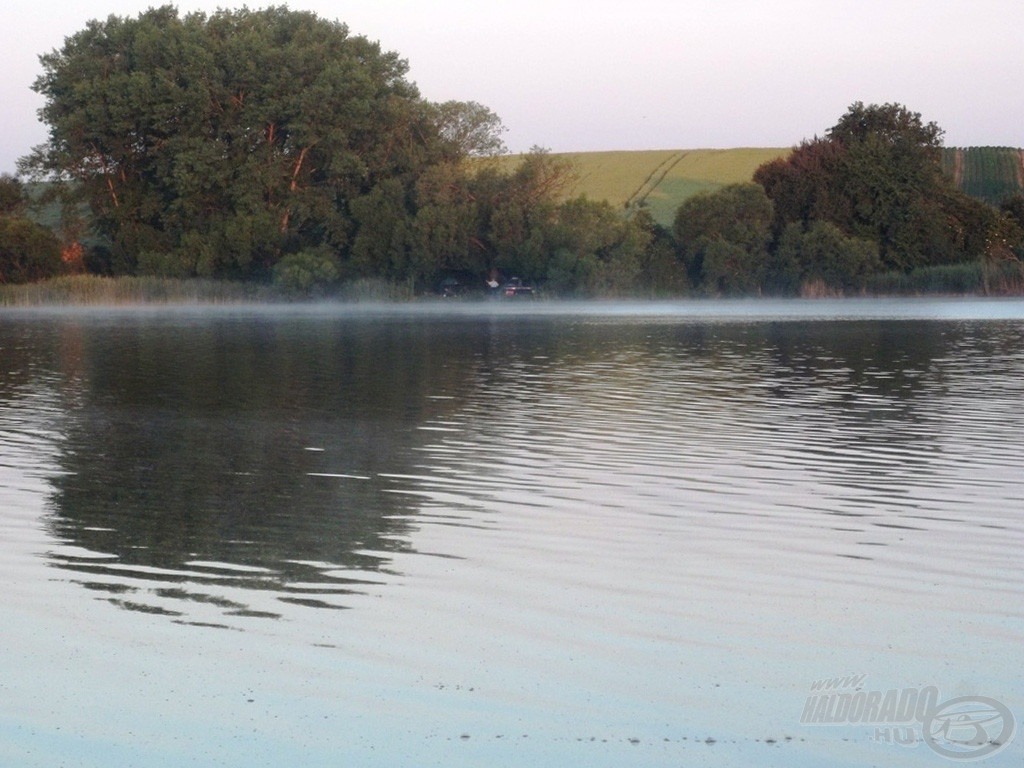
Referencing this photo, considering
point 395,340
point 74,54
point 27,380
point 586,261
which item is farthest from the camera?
point 74,54

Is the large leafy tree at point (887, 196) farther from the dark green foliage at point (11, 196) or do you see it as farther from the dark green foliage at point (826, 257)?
the dark green foliage at point (11, 196)

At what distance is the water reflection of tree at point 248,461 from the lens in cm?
898

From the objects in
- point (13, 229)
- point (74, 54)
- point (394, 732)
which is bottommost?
point (394, 732)

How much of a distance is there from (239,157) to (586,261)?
16.9 m

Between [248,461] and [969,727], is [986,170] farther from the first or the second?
[969,727]

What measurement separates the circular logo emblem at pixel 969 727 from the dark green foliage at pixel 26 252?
6238cm

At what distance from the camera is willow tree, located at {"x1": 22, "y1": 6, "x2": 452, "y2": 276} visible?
214 ft

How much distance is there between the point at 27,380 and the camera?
22984 mm

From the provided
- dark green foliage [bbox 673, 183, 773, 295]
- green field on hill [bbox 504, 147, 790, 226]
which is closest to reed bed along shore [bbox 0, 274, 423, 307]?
dark green foliage [bbox 673, 183, 773, 295]

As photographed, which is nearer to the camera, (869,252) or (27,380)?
(27,380)

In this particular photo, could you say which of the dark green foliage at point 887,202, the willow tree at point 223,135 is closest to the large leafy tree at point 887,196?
the dark green foliage at point 887,202

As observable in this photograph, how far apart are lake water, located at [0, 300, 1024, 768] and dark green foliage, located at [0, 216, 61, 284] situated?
47371 mm

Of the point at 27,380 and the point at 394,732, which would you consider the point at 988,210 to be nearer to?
the point at 27,380

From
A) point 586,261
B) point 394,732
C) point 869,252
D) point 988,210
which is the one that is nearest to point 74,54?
point 586,261
